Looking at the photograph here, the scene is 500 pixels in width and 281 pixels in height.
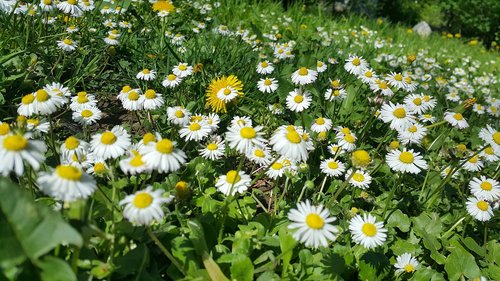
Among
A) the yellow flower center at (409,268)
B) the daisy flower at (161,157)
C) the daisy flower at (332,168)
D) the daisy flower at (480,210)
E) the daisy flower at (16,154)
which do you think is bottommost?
the yellow flower center at (409,268)

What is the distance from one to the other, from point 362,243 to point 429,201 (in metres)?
0.86

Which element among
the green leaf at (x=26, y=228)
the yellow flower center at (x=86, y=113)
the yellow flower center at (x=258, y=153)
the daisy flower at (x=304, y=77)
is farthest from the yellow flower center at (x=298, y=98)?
the green leaf at (x=26, y=228)

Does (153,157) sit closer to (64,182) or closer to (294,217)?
(64,182)

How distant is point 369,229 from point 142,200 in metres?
0.94

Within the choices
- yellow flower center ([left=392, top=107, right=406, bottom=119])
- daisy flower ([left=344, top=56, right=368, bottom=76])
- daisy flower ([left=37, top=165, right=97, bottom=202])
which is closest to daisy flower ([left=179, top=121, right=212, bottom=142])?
daisy flower ([left=37, top=165, right=97, bottom=202])

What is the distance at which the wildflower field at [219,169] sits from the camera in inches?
55.7

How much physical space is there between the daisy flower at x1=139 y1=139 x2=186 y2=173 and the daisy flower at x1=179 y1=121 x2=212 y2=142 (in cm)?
60

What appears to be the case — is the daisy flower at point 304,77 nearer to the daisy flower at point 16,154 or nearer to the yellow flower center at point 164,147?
the yellow flower center at point 164,147

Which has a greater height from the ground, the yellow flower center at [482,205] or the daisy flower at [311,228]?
the daisy flower at [311,228]

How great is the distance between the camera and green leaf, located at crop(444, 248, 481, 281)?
2.05 meters

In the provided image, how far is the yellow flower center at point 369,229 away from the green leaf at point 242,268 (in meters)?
0.49

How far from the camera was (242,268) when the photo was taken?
1659 millimetres

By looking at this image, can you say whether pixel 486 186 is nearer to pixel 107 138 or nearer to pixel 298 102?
pixel 298 102

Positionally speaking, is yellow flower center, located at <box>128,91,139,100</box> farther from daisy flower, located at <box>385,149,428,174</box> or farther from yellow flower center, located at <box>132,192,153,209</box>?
daisy flower, located at <box>385,149,428,174</box>
